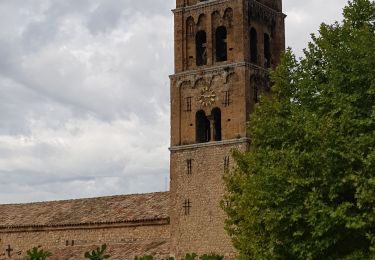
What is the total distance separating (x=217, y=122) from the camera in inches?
1465

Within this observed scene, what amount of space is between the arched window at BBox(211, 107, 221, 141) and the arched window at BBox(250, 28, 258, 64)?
3220 mm

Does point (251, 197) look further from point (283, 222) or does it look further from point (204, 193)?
point (204, 193)

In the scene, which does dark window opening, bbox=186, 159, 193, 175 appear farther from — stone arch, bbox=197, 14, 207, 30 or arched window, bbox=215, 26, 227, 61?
stone arch, bbox=197, 14, 207, 30

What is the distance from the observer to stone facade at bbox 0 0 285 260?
3578 cm

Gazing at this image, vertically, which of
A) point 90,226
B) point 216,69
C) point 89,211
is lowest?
point 90,226

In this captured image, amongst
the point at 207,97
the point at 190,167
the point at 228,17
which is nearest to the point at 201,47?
the point at 228,17

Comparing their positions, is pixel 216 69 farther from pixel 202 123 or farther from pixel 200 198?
pixel 200 198

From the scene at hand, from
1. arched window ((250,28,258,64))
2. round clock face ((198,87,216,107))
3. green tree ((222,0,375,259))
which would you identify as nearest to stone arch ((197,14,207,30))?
arched window ((250,28,258,64))

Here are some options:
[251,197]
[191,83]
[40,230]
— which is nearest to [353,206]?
[251,197]

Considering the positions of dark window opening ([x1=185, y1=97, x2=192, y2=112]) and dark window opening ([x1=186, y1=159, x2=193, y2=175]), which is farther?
dark window opening ([x1=185, y1=97, x2=192, y2=112])

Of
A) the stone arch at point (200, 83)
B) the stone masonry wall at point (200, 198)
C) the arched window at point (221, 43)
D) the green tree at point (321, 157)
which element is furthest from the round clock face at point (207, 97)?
the green tree at point (321, 157)

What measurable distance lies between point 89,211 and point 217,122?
35.1ft

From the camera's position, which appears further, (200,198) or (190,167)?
(190,167)

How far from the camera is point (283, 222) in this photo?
24328 mm
